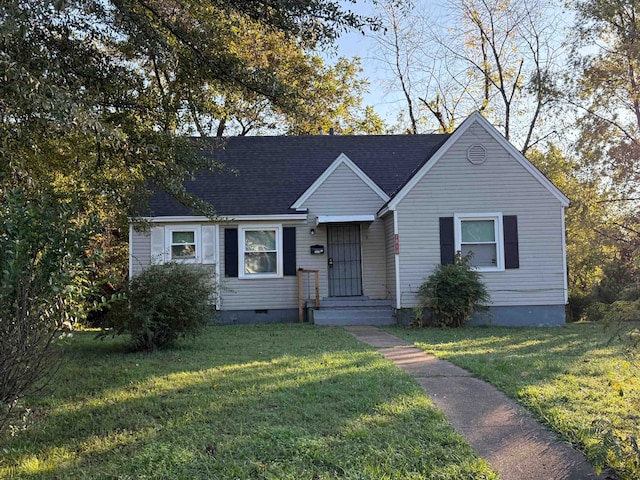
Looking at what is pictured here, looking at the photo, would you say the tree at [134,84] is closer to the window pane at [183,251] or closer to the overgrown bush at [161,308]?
the overgrown bush at [161,308]

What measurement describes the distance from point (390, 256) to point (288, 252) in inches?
109

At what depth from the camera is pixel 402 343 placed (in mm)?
8914

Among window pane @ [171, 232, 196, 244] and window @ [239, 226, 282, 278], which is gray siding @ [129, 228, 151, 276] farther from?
window @ [239, 226, 282, 278]

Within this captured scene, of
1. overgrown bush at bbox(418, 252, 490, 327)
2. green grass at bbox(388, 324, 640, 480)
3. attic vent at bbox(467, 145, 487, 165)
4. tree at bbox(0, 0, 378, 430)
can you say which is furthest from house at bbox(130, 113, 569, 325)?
tree at bbox(0, 0, 378, 430)

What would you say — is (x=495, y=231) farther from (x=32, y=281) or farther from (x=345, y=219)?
(x=32, y=281)

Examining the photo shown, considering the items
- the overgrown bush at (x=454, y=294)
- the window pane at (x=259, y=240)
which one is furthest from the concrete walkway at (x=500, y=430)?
the window pane at (x=259, y=240)

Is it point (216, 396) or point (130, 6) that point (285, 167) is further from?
point (216, 396)

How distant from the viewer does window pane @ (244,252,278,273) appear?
1372 centimetres

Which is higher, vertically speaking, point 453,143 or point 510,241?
point 453,143

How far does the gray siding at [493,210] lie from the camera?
12.5 metres

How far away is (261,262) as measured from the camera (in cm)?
1379

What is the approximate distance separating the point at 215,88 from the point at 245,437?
5.10 meters

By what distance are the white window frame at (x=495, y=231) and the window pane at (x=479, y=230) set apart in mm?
99

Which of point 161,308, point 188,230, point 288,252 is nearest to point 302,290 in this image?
point 288,252
